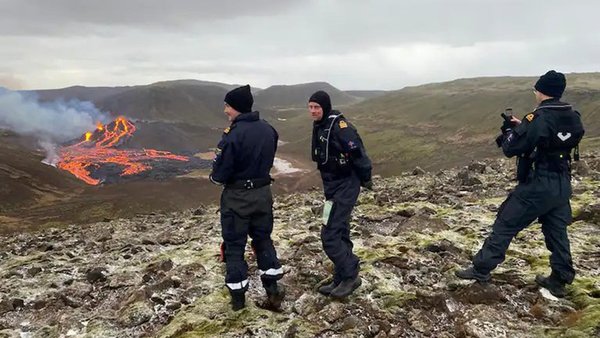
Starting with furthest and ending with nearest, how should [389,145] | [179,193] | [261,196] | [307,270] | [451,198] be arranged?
1. [389,145]
2. [179,193]
3. [451,198]
4. [307,270]
5. [261,196]

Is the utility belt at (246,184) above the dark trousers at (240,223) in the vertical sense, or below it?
above

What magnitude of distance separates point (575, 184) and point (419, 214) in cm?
766

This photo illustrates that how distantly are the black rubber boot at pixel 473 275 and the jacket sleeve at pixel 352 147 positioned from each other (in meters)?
2.48

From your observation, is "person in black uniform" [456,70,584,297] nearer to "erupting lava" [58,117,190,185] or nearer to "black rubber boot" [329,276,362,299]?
"black rubber boot" [329,276,362,299]

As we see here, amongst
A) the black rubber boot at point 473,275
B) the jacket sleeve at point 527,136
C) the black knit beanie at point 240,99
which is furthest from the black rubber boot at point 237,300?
the jacket sleeve at point 527,136

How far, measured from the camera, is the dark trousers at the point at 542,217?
7.16m

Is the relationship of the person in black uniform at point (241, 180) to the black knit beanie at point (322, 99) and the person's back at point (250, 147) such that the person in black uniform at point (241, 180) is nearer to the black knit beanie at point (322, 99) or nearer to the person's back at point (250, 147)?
the person's back at point (250, 147)

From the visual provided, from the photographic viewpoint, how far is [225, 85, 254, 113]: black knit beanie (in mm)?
7419

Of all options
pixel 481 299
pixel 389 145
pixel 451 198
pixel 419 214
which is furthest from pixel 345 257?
pixel 389 145

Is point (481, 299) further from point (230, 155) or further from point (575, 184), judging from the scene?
point (575, 184)

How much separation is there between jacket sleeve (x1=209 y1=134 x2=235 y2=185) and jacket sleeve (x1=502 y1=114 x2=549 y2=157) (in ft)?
14.2

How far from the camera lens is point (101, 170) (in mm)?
74750

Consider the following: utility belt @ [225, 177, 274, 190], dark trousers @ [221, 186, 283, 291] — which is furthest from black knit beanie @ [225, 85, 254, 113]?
dark trousers @ [221, 186, 283, 291]

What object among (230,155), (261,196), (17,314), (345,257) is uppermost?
(230,155)
